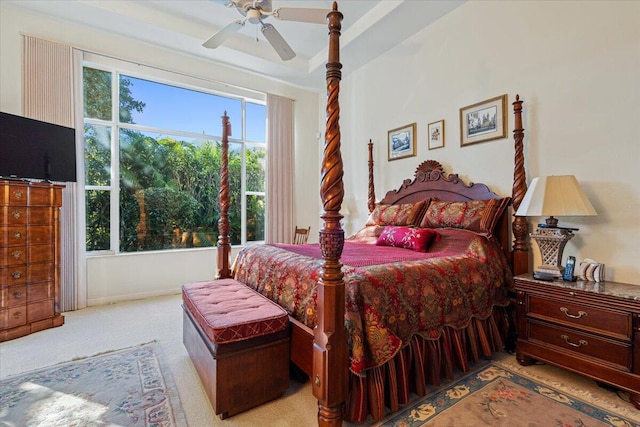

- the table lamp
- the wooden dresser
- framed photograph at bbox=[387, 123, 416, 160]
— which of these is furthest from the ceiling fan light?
the table lamp

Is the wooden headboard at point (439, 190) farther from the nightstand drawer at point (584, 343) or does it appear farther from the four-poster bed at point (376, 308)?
the nightstand drawer at point (584, 343)

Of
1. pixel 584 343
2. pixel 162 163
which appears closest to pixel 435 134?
pixel 584 343

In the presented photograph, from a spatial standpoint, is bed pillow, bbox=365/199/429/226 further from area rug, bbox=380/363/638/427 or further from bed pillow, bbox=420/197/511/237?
area rug, bbox=380/363/638/427

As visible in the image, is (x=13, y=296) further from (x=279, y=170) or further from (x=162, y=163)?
(x=279, y=170)

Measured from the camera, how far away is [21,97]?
3.21 meters

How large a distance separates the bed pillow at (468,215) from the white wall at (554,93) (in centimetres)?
32

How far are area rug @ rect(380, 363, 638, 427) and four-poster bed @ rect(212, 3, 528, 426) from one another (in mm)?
92

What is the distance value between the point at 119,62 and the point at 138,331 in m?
3.28

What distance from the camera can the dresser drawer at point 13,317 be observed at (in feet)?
8.62

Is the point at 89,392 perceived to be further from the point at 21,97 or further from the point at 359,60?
the point at 359,60

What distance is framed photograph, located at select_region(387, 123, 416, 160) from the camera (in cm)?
376

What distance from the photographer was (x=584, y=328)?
187 cm

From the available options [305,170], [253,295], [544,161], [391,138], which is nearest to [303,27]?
[391,138]

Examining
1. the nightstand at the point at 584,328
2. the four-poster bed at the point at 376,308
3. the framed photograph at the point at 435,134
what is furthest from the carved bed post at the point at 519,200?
the framed photograph at the point at 435,134
